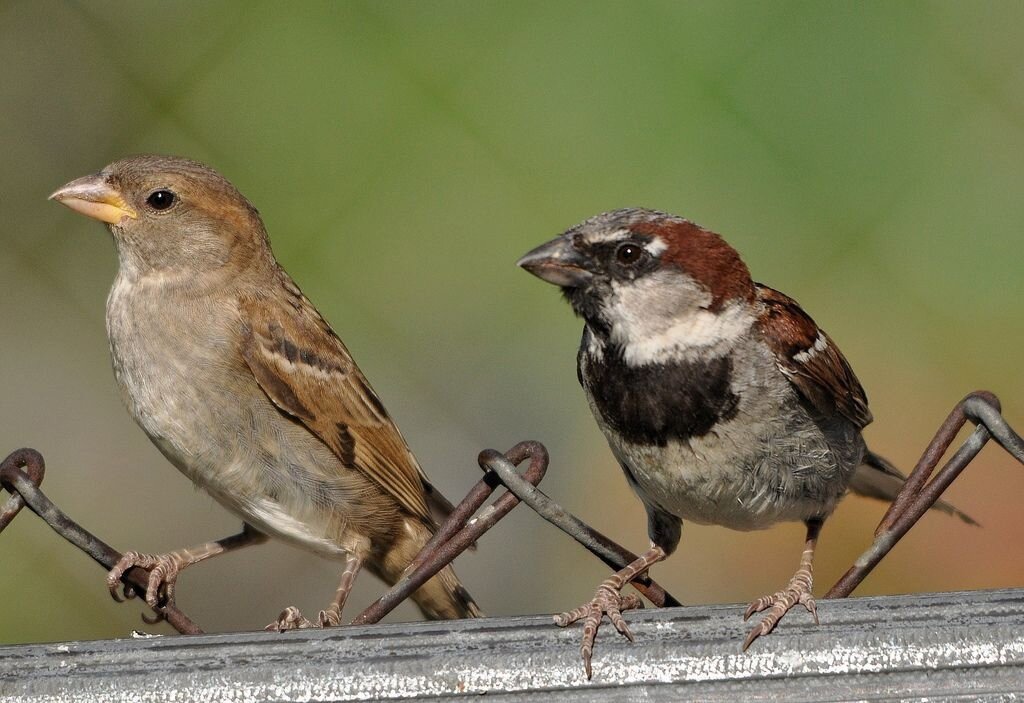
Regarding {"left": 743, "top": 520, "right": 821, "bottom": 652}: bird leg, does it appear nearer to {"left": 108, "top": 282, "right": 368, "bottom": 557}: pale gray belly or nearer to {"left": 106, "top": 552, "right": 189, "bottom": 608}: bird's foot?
{"left": 108, "top": 282, "right": 368, "bottom": 557}: pale gray belly

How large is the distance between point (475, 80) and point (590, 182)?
721 mm

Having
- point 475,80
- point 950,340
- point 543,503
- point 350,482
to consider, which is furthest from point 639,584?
point 475,80

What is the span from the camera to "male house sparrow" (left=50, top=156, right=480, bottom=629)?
2865 mm

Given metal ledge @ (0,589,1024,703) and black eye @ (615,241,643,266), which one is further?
black eye @ (615,241,643,266)

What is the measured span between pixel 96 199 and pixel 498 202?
8.84ft

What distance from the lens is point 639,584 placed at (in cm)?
215

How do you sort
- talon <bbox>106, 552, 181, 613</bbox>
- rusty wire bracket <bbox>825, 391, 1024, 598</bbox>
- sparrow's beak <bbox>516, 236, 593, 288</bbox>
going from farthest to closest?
1. talon <bbox>106, 552, 181, 613</bbox>
2. sparrow's beak <bbox>516, 236, 593, 288</bbox>
3. rusty wire bracket <bbox>825, 391, 1024, 598</bbox>

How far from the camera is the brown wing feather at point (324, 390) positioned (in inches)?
117

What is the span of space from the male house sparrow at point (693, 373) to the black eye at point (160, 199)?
40.0 inches

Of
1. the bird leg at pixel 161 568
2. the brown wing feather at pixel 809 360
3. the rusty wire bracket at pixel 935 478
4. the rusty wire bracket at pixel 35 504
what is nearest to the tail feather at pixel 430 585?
the bird leg at pixel 161 568

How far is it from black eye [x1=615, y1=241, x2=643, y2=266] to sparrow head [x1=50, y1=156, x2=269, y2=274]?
3.38 ft

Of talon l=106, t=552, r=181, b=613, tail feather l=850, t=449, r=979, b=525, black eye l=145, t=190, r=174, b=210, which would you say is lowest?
talon l=106, t=552, r=181, b=613

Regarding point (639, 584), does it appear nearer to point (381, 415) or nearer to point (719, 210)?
point (381, 415)

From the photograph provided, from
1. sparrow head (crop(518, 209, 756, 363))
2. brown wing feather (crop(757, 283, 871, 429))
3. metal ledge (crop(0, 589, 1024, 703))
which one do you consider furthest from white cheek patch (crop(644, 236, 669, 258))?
metal ledge (crop(0, 589, 1024, 703))
